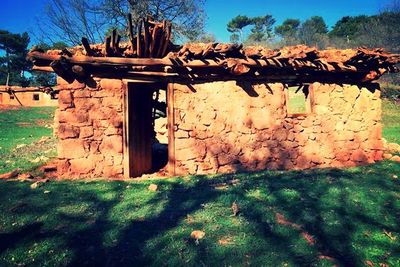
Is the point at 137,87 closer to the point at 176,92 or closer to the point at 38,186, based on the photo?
the point at 176,92

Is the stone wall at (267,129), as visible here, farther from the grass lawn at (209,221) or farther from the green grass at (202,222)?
the green grass at (202,222)

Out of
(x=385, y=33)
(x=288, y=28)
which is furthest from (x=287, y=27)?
(x=385, y=33)

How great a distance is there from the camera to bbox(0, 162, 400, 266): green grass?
145 inches

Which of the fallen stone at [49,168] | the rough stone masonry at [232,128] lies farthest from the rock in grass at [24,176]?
the rough stone masonry at [232,128]

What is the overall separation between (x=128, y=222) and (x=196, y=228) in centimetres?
101

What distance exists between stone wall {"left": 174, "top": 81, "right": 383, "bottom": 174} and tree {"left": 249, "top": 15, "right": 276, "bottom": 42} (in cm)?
3731

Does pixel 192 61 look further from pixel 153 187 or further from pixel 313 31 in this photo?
pixel 313 31

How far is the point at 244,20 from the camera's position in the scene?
42500mm

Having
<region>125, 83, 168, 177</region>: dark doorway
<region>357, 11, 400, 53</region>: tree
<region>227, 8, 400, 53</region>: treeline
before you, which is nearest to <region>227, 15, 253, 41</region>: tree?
<region>227, 8, 400, 53</region>: treeline

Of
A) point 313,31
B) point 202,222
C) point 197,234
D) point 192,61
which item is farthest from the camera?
point 313,31

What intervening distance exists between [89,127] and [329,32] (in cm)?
4106

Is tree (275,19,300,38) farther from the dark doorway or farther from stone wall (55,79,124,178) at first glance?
stone wall (55,79,124,178)

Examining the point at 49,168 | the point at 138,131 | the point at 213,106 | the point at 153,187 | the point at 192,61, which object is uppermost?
the point at 192,61

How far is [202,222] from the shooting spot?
4484mm
